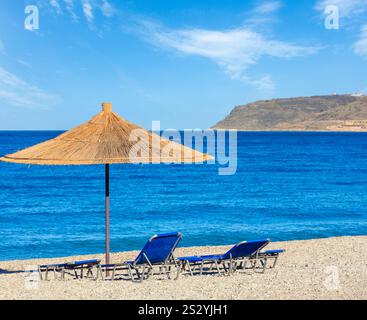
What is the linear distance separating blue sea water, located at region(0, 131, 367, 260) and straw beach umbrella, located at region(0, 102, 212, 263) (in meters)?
6.20

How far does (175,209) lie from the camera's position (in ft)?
68.6

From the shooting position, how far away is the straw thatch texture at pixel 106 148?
6.79 m

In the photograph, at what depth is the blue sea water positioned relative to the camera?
1463 cm

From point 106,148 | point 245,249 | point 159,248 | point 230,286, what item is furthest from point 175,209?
point 230,286

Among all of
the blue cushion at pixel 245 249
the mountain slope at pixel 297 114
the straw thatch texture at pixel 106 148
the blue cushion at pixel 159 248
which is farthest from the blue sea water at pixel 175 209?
the mountain slope at pixel 297 114

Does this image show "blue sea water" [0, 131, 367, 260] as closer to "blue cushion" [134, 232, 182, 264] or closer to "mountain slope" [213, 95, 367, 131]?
"blue cushion" [134, 232, 182, 264]

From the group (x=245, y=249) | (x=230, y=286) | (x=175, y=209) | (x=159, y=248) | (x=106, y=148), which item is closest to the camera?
(x=230, y=286)

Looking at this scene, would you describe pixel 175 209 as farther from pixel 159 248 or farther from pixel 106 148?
pixel 106 148

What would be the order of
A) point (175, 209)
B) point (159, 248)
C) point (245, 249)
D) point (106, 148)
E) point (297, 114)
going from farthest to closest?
point (297, 114) < point (175, 209) < point (245, 249) < point (159, 248) < point (106, 148)

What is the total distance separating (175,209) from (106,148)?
14.1 m

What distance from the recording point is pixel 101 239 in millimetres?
14633

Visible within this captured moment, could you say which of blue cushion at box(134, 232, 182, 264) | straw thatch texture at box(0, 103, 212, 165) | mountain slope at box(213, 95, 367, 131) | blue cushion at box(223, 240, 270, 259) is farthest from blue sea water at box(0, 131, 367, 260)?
mountain slope at box(213, 95, 367, 131)
